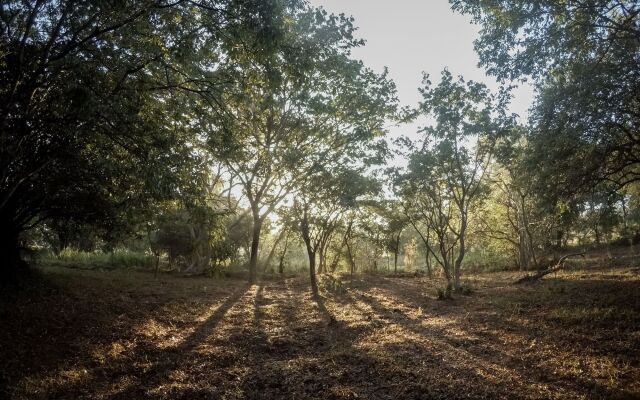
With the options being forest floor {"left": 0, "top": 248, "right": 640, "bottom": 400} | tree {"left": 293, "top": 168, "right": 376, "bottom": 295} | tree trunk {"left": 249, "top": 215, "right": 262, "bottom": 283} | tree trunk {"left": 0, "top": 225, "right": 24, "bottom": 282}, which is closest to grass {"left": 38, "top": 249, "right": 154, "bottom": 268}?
tree trunk {"left": 249, "top": 215, "right": 262, "bottom": 283}

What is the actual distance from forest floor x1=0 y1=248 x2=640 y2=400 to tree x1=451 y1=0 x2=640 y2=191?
4.54 m

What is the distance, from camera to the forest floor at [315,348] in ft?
21.0

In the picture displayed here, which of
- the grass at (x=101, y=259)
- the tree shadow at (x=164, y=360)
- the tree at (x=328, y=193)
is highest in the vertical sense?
the tree at (x=328, y=193)

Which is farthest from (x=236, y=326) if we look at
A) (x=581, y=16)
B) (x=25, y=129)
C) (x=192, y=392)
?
(x=581, y=16)

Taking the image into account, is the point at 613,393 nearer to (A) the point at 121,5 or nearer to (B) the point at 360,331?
(B) the point at 360,331

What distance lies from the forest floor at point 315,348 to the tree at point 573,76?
4.54m

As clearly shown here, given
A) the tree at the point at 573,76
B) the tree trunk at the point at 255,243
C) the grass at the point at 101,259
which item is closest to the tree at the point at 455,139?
the tree at the point at 573,76

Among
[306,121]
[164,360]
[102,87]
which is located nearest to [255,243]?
[306,121]

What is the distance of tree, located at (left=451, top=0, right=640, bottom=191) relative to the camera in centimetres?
1002

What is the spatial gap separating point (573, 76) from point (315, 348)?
11.4 meters

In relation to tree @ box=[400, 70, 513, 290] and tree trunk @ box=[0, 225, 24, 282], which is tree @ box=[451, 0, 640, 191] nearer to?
tree @ box=[400, 70, 513, 290]

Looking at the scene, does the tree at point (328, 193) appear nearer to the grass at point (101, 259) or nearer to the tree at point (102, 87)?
the tree at point (102, 87)

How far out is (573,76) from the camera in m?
11.2

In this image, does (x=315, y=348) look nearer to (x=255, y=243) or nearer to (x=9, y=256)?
(x=9, y=256)
